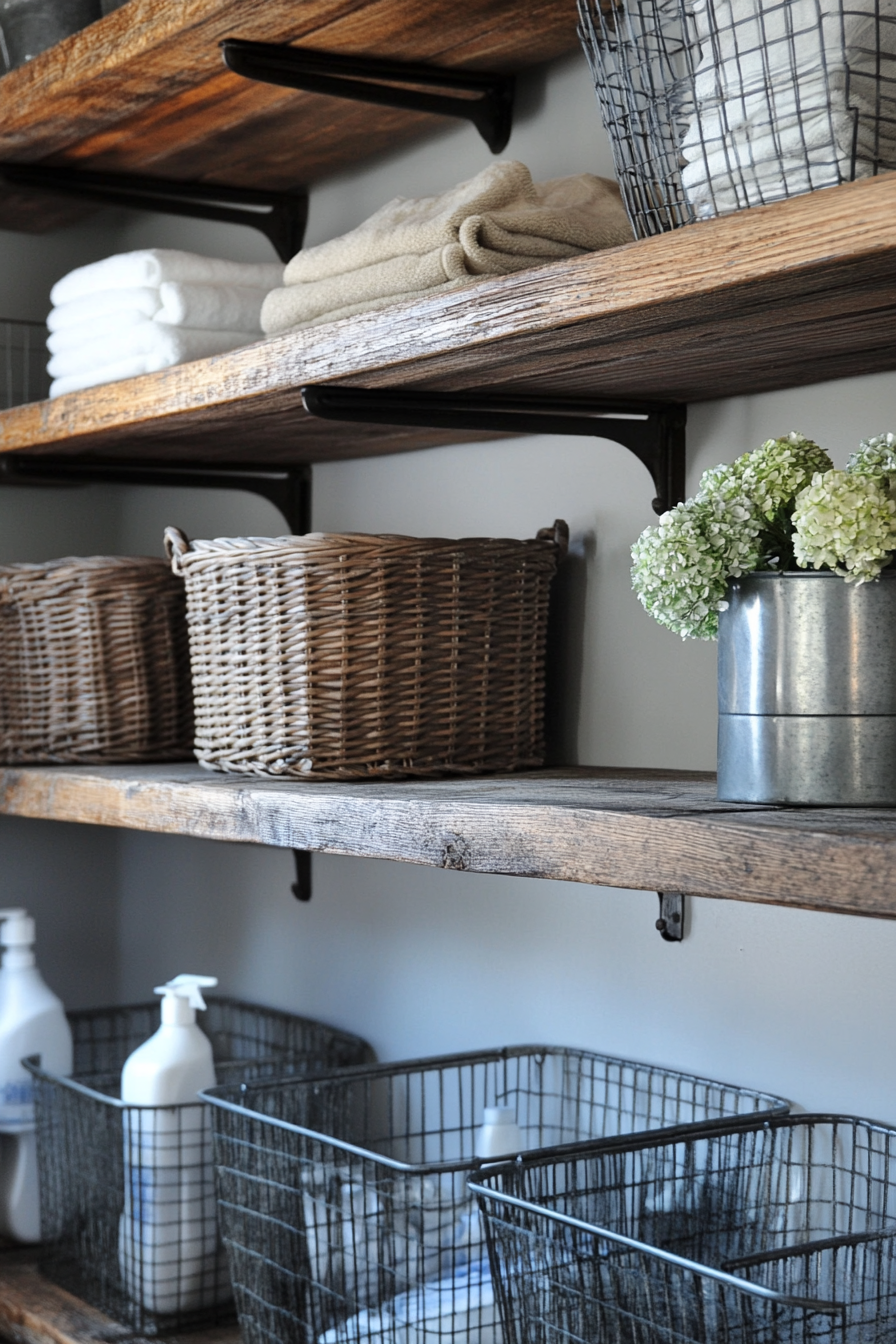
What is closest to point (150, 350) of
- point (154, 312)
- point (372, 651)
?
point (154, 312)

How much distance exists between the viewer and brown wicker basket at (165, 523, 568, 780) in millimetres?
1359

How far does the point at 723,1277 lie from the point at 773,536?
45cm

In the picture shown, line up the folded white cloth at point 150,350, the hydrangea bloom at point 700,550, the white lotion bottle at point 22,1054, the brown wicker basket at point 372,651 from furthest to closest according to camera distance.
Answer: the white lotion bottle at point 22,1054
the folded white cloth at point 150,350
the brown wicker basket at point 372,651
the hydrangea bloom at point 700,550

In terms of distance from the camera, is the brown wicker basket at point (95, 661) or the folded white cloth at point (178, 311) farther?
the brown wicker basket at point (95, 661)

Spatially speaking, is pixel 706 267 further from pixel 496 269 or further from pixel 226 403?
pixel 226 403

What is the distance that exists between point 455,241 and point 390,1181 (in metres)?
0.75

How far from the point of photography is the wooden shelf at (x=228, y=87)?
1.39 metres

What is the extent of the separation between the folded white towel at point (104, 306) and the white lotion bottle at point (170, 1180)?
739 mm

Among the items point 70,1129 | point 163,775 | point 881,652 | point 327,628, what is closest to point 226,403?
point 327,628

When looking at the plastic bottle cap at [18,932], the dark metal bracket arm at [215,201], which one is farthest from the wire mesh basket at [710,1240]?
the dark metal bracket arm at [215,201]

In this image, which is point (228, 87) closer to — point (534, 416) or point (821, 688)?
point (534, 416)

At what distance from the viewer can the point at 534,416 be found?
1.39 metres

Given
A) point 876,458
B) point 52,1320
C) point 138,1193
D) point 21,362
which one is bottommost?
point 52,1320

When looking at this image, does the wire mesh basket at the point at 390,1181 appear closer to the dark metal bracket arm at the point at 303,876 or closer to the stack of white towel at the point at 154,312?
the dark metal bracket arm at the point at 303,876
